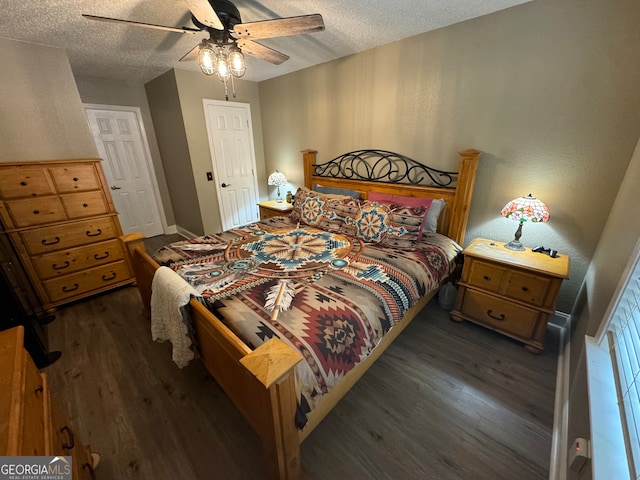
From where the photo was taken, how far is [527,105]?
6.42 feet

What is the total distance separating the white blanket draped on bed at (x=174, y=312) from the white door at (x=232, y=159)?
8.53ft

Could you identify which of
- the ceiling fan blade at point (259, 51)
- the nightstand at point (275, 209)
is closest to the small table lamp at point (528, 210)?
the ceiling fan blade at point (259, 51)

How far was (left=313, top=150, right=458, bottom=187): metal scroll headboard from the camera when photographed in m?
2.57

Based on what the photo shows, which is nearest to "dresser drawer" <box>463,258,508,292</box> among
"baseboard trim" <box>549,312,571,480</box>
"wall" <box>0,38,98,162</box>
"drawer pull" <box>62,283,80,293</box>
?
"baseboard trim" <box>549,312,571,480</box>

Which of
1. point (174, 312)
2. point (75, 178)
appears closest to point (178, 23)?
point (75, 178)

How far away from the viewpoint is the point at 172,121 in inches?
141

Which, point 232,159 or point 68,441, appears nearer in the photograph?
point 68,441

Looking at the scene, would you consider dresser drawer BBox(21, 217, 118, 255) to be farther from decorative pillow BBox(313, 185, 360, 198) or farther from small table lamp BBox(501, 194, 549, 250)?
small table lamp BBox(501, 194, 549, 250)

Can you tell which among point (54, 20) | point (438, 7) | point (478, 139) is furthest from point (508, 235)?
point (54, 20)

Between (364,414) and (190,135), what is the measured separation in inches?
146

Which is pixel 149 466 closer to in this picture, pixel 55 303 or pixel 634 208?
pixel 55 303

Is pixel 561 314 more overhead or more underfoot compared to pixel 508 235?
more underfoot

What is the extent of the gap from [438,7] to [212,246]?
2561 millimetres

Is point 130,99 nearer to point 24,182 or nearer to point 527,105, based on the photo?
point 24,182
